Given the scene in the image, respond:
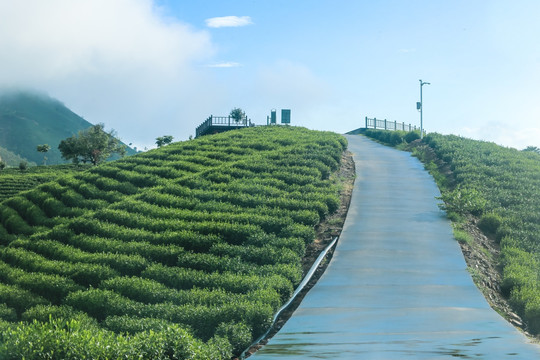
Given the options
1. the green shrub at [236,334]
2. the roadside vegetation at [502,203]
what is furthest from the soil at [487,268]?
the green shrub at [236,334]

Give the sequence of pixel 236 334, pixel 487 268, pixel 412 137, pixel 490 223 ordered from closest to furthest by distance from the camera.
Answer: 1. pixel 236 334
2. pixel 487 268
3. pixel 490 223
4. pixel 412 137

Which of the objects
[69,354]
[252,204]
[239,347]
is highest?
[252,204]

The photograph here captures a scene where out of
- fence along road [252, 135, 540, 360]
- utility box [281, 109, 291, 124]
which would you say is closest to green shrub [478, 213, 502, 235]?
fence along road [252, 135, 540, 360]

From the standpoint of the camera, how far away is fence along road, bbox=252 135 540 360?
30.6 feet

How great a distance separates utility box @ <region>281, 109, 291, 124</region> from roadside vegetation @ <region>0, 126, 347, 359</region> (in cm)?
2210

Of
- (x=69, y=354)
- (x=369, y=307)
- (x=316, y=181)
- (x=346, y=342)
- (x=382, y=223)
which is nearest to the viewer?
(x=69, y=354)

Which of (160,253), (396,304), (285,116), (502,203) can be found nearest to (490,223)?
(502,203)

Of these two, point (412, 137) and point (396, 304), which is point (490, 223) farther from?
point (412, 137)

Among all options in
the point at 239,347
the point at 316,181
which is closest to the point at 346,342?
the point at 239,347

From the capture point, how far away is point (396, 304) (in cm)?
1152

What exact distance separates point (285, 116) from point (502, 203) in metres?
29.9

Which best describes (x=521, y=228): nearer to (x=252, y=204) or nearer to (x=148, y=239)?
(x=252, y=204)

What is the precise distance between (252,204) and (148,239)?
3895mm

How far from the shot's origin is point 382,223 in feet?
56.0
